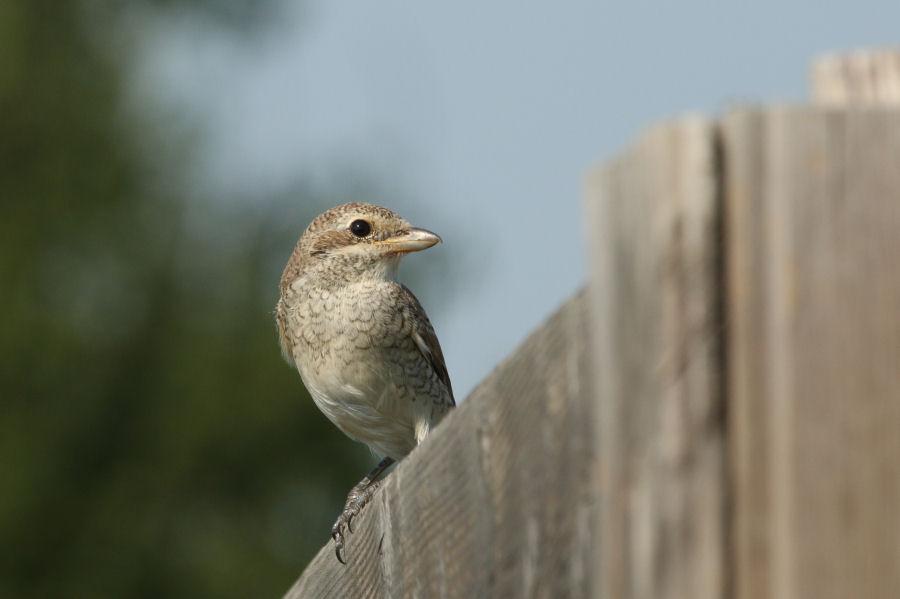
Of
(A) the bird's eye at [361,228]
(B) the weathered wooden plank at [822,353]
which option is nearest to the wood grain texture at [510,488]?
(B) the weathered wooden plank at [822,353]

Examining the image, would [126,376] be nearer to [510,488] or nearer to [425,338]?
[425,338]

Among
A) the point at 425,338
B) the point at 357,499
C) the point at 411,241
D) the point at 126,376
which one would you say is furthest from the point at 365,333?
the point at 126,376

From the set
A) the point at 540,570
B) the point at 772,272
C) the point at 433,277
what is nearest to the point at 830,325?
the point at 772,272

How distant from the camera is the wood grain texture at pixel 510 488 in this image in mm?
1492

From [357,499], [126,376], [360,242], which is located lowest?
[126,376]

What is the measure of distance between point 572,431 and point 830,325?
386 mm

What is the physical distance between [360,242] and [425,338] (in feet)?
1.49

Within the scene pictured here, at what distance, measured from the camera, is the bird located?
18.6ft

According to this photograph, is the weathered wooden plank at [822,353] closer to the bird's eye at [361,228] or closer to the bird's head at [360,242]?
the bird's head at [360,242]

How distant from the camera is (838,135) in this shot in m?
1.15

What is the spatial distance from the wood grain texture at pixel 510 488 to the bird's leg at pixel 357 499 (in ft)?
5.44

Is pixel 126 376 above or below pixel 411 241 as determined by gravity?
below

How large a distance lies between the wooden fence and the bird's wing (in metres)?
4.48

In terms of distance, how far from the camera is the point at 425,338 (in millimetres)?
5836
